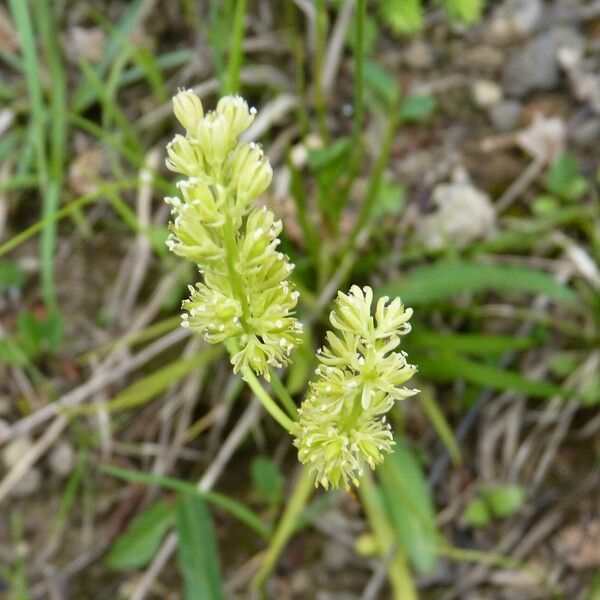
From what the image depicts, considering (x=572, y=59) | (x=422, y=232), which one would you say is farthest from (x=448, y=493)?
(x=572, y=59)

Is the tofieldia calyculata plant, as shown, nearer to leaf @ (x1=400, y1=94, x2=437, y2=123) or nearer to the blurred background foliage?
the blurred background foliage

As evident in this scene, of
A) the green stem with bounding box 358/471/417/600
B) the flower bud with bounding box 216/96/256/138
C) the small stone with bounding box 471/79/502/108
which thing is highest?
the flower bud with bounding box 216/96/256/138

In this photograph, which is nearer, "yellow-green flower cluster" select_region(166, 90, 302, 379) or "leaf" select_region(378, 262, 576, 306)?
"yellow-green flower cluster" select_region(166, 90, 302, 379)

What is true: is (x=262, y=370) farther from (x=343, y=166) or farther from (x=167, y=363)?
(x=167, y=363)

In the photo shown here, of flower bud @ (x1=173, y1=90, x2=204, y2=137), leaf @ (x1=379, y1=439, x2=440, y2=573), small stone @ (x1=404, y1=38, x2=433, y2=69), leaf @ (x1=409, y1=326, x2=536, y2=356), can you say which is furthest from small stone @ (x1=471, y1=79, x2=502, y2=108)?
flower bud @ (x1=173, y1=90, x2=204, y2=137)

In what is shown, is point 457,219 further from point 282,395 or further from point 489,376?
point 282,395

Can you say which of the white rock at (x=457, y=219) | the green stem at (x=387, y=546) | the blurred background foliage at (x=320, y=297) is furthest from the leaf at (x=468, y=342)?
the green stem at (x=387, y=546)
